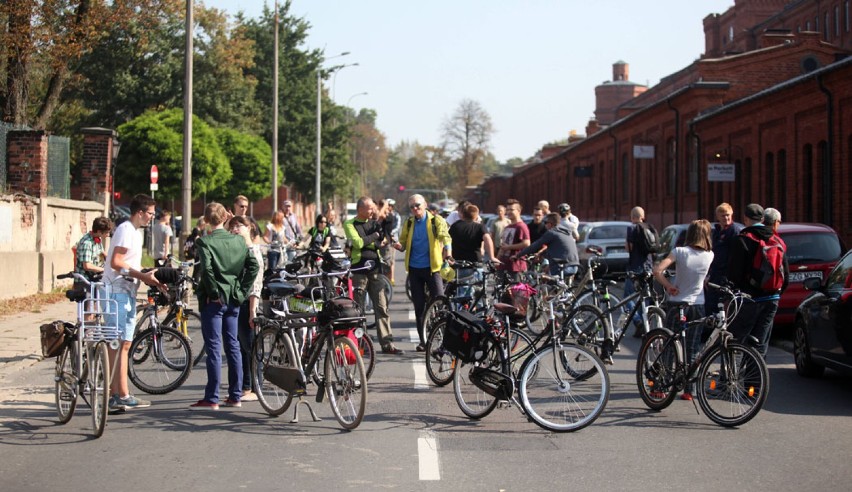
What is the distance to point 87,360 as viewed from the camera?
27.9ft

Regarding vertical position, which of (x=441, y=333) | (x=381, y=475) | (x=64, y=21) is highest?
(x=64, y=21)

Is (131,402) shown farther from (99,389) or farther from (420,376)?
(420,376)

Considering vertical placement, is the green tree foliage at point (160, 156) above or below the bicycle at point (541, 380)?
above

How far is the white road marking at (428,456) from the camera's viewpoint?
7.02m

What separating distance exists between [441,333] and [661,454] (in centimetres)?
325

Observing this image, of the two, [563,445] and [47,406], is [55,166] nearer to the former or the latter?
[47,406]

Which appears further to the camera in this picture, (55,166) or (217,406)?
(55,166)

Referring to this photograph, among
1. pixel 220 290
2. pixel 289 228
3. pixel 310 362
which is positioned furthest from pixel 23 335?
pixel 289 228

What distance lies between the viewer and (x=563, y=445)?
8.02m

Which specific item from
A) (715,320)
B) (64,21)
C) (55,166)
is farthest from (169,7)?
(715,320)

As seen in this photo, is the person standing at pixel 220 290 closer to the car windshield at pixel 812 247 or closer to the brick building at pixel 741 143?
the car windshield at pixel 812 247

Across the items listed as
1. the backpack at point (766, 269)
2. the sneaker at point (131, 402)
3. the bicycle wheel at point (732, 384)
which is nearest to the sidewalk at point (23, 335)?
the sneaker at point (131, 402)

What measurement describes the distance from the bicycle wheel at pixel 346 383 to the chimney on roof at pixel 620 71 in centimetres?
10368

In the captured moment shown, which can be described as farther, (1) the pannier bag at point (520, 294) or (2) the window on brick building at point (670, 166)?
(2) the window on brick building at point (670, 166)
